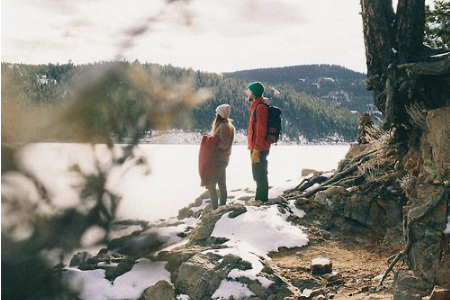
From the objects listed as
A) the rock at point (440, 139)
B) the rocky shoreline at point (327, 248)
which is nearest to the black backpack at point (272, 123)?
the rocky shoreline at point (327, 248)

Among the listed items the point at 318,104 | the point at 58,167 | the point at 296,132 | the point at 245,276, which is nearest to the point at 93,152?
the point at 58,167

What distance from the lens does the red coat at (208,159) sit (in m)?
7.88

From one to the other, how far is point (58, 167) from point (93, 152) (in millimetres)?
225

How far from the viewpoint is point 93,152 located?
1714 mm

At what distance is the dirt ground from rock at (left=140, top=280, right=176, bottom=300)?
4.79 ft

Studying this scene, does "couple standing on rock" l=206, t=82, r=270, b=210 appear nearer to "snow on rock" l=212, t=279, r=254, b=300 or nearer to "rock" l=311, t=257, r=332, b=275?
"rock" l=311, t=257, r=332, b=275

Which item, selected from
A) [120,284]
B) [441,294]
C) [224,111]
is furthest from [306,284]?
[224,111]

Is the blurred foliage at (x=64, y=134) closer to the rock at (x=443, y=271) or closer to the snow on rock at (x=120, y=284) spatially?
the snow on rock at (x=120, y=284)

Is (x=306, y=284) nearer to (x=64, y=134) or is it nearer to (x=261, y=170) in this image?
(x=261, y=170)

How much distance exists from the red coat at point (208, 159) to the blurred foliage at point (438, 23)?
4865 mm

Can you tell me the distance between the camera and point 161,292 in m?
5.05

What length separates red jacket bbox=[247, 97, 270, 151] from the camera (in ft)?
25.6

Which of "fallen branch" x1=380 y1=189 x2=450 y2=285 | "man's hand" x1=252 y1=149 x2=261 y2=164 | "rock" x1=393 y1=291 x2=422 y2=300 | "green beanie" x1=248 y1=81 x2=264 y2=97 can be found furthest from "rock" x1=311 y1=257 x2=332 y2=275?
"green beanie" x1=248 y1=81 x2=264 y2=97

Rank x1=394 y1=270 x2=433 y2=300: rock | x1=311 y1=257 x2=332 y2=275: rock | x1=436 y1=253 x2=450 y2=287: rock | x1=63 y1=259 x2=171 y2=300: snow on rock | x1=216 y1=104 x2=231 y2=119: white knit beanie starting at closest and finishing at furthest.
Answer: x1=394 y1=270 x2=433 y2=300: rock, x1=436 y1=253 x2=450 y2=287: rock, x1=63 y1=259 x2=171 y2=300: snow on rock, x1=311 y1=257 x2=332 y2=275: rock, x1=216 y1=104 x2=231 y2=119: white knit beanie
